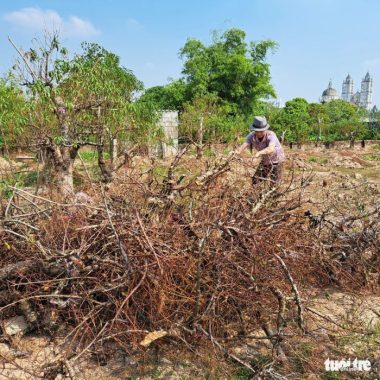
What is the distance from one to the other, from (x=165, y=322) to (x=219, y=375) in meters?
0.49

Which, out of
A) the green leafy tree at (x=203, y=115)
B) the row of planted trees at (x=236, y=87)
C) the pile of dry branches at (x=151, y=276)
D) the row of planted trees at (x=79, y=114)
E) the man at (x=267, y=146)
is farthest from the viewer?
the row of planted trees at (x=236, y=87)

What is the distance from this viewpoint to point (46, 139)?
5828mm

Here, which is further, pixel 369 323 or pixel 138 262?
pixel 369 323

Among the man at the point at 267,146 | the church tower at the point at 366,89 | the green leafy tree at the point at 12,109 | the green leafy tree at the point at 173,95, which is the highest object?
the church tower at the point at 366,89

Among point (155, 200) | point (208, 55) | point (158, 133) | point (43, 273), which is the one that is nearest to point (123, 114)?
point (158, 133)

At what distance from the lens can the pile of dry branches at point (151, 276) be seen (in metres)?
2.58

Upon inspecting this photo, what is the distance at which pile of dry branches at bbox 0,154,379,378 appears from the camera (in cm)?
258

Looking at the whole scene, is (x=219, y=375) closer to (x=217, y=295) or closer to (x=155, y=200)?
(x=217, y=295)

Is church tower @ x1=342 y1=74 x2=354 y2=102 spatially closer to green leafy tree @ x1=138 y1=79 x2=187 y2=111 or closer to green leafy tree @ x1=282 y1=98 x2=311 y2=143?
green leafy tree @ x1=282 y1=98 x2=311 y2=143

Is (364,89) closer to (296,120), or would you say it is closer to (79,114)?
(296,120)

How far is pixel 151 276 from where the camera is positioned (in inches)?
102

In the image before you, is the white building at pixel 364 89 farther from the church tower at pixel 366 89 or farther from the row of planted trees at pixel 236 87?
the row of planted trees at pixel 236 87

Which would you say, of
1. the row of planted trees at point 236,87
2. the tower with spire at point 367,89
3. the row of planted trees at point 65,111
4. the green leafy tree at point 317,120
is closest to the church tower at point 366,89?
the tower with spire at point 367,89

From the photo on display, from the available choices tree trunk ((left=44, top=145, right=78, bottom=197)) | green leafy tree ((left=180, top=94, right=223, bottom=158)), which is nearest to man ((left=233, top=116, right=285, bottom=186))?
tree trunk ((left=44, top=145, right=78, bottom=197))
